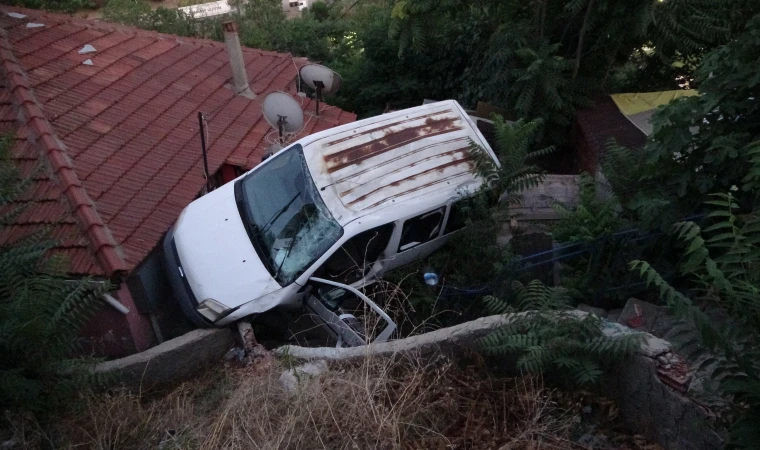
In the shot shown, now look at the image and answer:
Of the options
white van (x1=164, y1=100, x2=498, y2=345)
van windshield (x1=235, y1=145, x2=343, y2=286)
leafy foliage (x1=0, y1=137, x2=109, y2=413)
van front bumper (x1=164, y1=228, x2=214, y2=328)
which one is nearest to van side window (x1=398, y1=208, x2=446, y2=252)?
white van (x1=164, y1=100, x2=498, y2=345)

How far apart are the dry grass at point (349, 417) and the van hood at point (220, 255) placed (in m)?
1.18

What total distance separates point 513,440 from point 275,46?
11658 millimetres

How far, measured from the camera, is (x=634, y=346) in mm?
3738

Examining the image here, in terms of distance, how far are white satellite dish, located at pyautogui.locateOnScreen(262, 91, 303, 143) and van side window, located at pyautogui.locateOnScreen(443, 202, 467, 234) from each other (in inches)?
83.5

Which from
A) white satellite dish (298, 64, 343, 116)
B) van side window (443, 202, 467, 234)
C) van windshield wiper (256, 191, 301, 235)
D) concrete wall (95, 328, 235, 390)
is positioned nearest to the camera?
concrete wall (95, 328, 235, 390)

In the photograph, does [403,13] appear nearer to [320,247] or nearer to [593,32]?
[593,32]

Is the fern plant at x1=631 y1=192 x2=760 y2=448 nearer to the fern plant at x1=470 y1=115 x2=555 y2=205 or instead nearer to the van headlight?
the fern plant at x1=470 y1=115 x2=555 y2=205

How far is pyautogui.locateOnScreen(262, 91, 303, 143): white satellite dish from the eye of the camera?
22.3 feet

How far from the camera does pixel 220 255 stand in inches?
216

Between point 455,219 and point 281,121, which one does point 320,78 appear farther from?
point 455,219

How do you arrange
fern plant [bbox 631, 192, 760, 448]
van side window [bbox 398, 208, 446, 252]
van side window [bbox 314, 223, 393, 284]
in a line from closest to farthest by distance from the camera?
1. fern plant [bbox 631, 192, 760, 448]
2. van side window [bbox 314, 223, 393, 284]
3. van side window [bbox 398, 208, 446, 252]

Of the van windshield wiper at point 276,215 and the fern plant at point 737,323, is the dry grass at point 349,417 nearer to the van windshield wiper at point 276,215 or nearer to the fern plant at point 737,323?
the fern plant at point 737,323

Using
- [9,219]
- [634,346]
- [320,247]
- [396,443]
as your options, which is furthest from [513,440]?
[9,219]

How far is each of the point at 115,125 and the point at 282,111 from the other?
6.12 feet
